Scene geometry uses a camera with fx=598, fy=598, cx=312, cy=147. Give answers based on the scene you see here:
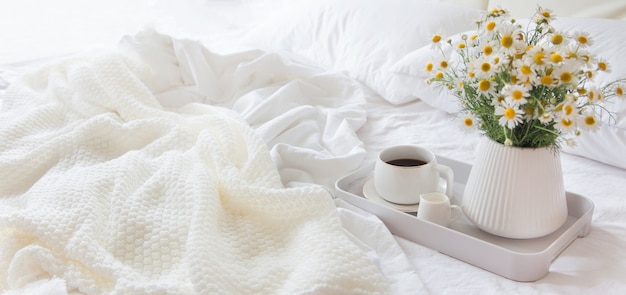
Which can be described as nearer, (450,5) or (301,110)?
(301,110)

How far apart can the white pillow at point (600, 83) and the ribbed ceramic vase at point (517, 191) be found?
293mm

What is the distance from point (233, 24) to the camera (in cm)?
258

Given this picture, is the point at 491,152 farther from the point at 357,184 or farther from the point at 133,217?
the point at 133,217

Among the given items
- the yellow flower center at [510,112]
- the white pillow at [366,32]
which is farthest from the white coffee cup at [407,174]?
the white pillow at [366,32]

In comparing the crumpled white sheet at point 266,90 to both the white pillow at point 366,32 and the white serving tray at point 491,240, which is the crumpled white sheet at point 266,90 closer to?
the white pillow at point 366,32

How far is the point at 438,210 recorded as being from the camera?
0.91 m

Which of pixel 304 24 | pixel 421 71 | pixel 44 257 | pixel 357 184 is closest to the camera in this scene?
pixel 44 257

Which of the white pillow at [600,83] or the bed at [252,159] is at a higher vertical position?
the white pillow at [600,83]

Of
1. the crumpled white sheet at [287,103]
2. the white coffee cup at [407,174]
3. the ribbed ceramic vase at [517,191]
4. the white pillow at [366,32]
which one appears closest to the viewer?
the ribbed ceramic vase at [517,191]

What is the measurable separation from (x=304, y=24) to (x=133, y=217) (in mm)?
1235

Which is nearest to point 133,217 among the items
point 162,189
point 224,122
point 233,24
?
point 162,189

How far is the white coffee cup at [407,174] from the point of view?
957mm

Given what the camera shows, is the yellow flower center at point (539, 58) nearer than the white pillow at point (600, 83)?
Yes

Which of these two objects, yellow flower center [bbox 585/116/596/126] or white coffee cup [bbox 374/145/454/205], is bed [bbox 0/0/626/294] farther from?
yellow flower center [bbox 585/116/596/126]
